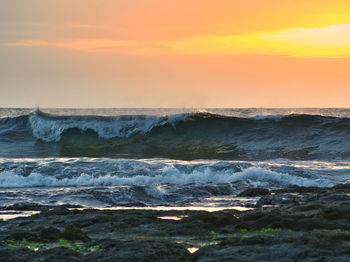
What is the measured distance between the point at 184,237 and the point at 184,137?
2180 centimetres

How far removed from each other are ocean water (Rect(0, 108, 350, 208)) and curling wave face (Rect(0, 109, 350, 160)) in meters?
0.05

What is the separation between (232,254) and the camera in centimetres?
445

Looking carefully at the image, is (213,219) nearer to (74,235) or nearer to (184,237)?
(184,237)

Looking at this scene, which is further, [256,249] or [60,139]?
[60,139]

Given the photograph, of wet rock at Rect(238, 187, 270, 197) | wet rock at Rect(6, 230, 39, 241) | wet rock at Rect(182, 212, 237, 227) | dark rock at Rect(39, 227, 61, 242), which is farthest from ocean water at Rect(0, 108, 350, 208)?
wet rock at Rect(6, 230, 39, 241)

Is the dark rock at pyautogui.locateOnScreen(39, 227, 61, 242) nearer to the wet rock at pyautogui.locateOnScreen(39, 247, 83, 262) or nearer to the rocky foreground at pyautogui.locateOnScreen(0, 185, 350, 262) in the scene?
the rocky foreground at pyautogui.locateOnScreen(0, 185, 350, 262)

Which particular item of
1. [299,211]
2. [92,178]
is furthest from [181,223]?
[92,178]

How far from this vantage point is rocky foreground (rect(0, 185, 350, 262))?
172 inches

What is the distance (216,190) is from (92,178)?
4038 mm

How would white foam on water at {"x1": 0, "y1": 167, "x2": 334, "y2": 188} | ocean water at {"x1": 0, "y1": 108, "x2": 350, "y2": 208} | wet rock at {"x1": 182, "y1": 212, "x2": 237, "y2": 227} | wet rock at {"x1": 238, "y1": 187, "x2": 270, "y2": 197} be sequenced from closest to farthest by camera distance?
wet rock at {"x1": 182, "y1": 212, "x2": 237, "y2": 227}
wet rock at {"x1": 238, "y1": 187, "x2": 270, "y2": 197}
ocean water at {"x1": 0, "y1": 108, "x2": 350, "y2": 208}
white foam on water at {"x1": 0, "y1": 167, "x2": 334, "y2": 188}

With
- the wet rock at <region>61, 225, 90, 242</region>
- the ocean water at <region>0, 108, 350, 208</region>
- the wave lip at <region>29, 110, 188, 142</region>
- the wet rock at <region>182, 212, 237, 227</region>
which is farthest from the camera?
the wave lip at <region>29, 110, 188, 142</region>

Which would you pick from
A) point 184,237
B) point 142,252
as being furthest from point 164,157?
point 142,252

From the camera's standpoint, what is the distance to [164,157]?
22250mm

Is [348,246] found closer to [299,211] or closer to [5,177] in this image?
[299,211]
